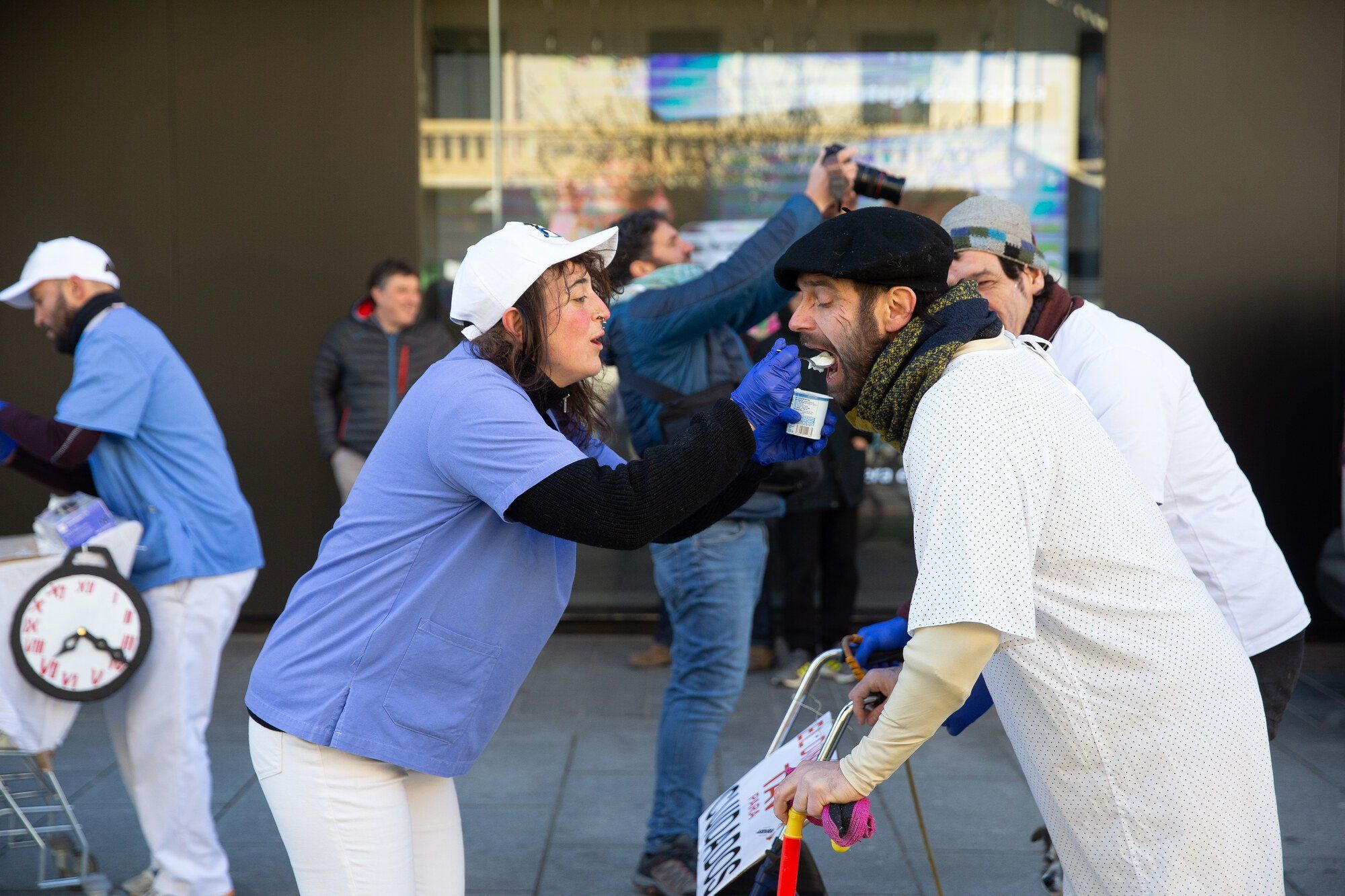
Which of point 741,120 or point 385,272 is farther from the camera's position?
point 741,120

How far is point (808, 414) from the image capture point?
252 cm

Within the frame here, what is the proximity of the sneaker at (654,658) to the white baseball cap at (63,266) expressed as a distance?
366cm

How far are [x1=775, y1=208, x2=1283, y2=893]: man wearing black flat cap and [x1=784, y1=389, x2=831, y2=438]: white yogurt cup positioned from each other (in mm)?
274

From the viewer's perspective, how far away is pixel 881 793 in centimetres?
488

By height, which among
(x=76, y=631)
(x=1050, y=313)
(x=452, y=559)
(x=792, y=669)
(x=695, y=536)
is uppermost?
(x=1050, y=313)

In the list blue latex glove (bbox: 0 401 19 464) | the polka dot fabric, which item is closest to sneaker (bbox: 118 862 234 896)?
blue latex glove (bbox: 0 401 19 464)

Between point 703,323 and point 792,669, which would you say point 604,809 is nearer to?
point 703,323

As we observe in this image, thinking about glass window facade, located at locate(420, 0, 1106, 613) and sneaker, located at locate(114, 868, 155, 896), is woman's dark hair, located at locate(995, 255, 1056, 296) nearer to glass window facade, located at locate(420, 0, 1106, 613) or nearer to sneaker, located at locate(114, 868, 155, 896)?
sneaker, located at locate(114, 868, 155, 896)

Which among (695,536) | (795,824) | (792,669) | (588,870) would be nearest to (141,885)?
(588,870)

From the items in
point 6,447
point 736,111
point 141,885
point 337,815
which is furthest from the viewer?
point 736,111

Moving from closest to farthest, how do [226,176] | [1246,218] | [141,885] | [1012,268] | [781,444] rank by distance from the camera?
[781,444] < [1012,268] < [141,885] < [1246,218] < [226,176]

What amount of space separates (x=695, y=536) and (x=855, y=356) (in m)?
1.75

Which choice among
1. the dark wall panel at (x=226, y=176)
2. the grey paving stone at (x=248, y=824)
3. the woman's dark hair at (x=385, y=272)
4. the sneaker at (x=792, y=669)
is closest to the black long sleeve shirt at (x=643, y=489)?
the grey paving stone at (x=248, y=824)

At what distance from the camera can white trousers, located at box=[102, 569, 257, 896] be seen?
387 cm
